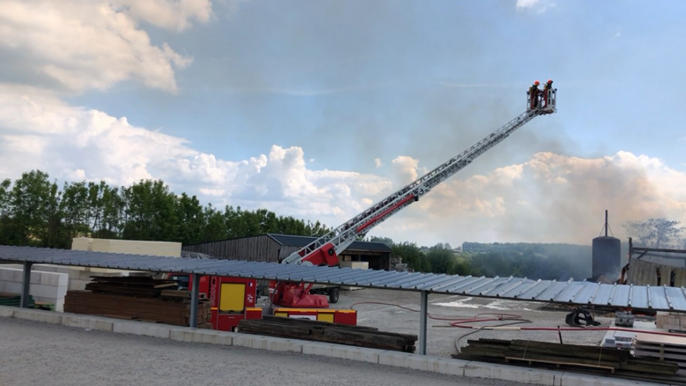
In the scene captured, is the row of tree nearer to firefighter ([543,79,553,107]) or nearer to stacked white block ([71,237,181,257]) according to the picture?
stacked white block ([71,237,181,257])

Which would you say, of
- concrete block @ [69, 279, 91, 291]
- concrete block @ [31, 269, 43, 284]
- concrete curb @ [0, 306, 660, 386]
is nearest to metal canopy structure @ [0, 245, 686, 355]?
concrete curb @ [0, 306, 660, 386]

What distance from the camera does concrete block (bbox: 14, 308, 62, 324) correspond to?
691 inches

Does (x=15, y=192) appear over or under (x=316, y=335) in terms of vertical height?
over

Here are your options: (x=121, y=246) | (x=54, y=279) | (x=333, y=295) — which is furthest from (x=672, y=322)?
(x=121, y=246)

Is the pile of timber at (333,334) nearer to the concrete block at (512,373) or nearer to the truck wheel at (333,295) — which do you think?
the concrete block at (512,373)

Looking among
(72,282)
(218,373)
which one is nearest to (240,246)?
(72,282)

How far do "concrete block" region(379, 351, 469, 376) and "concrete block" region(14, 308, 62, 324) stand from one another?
Result: 11101 millimetres

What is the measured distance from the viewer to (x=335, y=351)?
1412 cm

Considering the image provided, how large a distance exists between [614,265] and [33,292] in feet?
131

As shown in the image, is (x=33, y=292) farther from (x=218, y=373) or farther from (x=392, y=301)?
(x=392, y=301)

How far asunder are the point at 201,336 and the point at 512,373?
8622 mm

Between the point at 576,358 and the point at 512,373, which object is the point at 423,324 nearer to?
the point at 512,373

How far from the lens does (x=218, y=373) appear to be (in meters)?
12.0

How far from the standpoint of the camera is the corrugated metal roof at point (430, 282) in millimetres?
12227
